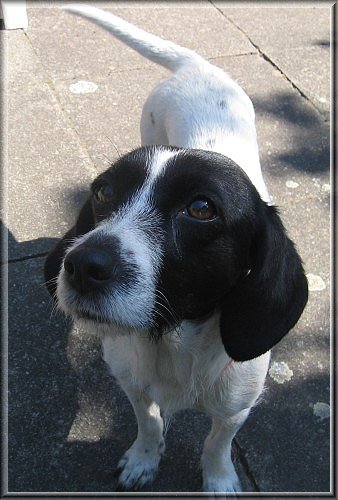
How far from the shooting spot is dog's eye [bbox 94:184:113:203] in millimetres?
2125

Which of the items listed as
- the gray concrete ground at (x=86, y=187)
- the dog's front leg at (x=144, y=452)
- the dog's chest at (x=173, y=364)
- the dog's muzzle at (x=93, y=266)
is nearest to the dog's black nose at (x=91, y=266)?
the dog's muzzle at (x=93, y=266)

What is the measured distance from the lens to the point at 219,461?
2783 mm

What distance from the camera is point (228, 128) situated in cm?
313

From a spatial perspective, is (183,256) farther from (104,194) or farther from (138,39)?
(138,39)

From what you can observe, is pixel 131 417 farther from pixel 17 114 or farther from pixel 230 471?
pixel 17 114

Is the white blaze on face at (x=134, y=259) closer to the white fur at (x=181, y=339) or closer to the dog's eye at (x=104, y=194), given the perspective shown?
the white fur at (x=181, y=339)

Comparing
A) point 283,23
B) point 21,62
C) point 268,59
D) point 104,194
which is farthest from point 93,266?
point 283,23

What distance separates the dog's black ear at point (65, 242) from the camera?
7.85 ft

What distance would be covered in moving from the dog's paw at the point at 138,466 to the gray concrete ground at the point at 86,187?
0.06 metres

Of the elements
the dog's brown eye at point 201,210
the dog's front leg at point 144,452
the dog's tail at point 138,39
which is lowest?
the dog's front leg at point 144,452

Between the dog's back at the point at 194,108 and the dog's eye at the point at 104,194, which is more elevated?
the dog's eye at the point at 104,194

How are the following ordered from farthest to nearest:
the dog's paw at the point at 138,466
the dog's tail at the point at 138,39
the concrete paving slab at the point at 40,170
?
the concrete paving slab at the point at 40,170
the dog's tail at the point at 138,39
the dog's paw at the point at 138,466

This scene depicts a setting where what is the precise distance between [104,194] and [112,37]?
12.7 feet

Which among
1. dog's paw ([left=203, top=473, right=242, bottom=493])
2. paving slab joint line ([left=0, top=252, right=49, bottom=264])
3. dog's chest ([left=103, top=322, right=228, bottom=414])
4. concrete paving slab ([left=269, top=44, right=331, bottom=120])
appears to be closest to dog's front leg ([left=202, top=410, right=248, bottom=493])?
dog's paw ([left=203, top=473, right=242, bottom=493])
